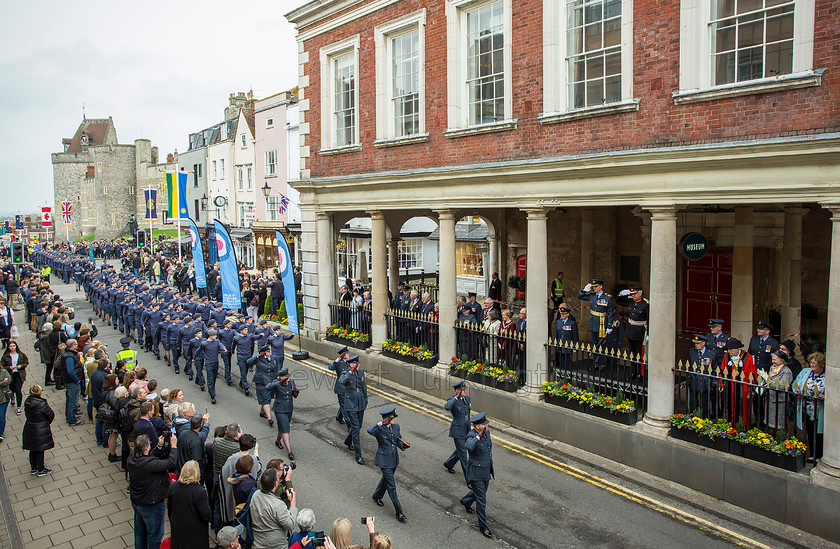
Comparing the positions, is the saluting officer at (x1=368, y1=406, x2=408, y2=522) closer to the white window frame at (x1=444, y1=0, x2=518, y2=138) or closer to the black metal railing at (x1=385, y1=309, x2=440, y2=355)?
the black metal railing at (x1=385, y1=309, x2=440, y2=355)

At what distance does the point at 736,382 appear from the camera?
883 centimetres

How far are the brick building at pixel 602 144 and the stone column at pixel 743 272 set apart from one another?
0.03 m

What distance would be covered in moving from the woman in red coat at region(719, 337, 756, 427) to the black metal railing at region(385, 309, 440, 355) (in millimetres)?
6515

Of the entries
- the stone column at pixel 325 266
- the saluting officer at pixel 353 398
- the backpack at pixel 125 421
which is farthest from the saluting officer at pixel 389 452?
the stone column at pixel 325 266

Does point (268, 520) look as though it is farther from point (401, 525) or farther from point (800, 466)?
point (800, 466)

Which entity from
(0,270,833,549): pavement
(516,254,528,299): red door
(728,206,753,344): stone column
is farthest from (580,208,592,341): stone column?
(0,270,833,549): pavement

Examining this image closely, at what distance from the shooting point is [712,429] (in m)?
9.09

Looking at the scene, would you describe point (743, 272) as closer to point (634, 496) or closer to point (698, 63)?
point (698, 63)

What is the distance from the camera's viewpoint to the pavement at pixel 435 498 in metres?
7.95

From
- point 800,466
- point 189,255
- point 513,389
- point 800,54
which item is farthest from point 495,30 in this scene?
point 189,255

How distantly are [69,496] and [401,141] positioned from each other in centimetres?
1001

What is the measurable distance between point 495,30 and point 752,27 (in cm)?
519

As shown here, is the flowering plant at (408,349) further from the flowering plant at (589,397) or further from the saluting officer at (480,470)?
the saluting officer at (480,470)

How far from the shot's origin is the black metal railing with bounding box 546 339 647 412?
10359 millimetres
